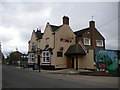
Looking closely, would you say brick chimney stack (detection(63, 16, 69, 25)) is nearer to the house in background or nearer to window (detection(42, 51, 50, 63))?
the house in background

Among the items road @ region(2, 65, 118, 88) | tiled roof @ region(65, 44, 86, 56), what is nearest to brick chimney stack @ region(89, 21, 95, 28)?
tiled roof @ region(65, 44, 86, 56)

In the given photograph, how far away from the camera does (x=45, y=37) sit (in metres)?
32.5

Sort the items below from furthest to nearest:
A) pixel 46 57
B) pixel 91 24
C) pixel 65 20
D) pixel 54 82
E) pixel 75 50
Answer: pixel 91 24 < pixel 65 20 < pixel 46 57 < pixel 75 50 < pixel 54 82

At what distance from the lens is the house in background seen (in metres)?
28.4

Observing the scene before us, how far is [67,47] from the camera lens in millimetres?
30484

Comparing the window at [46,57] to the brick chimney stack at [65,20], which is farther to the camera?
the brick chimney stack at [65,20]

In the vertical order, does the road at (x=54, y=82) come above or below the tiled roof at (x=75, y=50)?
below

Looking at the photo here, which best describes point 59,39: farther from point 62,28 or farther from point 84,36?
point 84,36

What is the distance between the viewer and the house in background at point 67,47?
28.4 meters

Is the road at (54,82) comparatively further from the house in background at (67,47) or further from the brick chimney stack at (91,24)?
the brick chimney stack at (91,24)

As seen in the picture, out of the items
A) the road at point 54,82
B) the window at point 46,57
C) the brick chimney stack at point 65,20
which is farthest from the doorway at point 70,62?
the road at point 54,82

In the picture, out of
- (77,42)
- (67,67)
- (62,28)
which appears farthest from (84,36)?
(67,67)

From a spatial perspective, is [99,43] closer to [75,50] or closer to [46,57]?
[75,50]

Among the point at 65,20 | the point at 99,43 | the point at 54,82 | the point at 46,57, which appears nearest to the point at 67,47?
the point at 46,57
